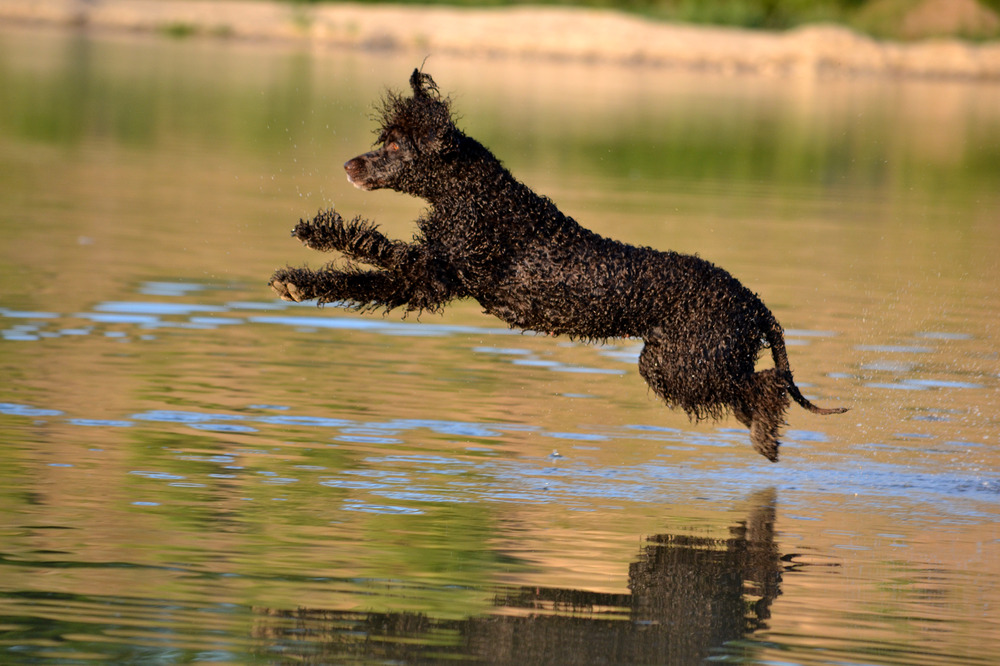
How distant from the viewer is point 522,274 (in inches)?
307

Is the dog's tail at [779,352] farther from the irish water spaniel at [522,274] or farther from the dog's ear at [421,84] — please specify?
the dog's ear at [421,84]

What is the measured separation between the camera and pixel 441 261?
7.74 metres

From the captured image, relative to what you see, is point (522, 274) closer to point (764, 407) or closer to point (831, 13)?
point (764, 407)

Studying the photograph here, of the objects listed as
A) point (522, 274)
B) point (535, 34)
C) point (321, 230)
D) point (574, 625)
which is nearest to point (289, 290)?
point (321, 230)

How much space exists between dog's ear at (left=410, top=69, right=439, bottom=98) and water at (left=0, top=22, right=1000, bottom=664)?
1902mm

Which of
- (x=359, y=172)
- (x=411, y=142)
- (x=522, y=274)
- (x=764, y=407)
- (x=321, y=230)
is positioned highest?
(x=411, y=142)

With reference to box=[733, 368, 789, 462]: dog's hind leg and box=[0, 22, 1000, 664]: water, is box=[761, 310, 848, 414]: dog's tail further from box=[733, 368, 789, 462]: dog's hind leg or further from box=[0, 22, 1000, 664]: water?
box=[0, 22, 1000, 664]: water

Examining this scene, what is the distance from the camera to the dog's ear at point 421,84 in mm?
7801

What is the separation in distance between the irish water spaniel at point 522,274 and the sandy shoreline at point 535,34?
133 ft

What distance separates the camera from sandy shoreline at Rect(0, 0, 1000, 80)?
159 ft

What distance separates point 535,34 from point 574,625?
148 ft

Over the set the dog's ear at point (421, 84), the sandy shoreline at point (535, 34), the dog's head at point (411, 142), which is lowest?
the dog's head at point (411, 142)

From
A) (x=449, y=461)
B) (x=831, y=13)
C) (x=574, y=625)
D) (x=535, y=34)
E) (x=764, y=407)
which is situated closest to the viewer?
(x=574, y=625)

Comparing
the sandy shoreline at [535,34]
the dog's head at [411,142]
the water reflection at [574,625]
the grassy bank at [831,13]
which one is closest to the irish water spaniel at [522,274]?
the dog's head at [411,142]
